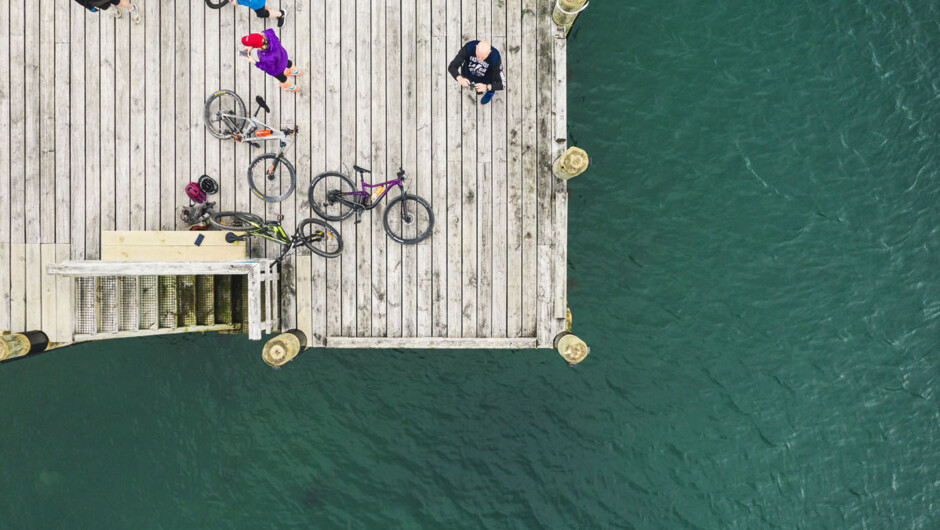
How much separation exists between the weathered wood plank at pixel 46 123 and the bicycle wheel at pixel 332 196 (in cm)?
477

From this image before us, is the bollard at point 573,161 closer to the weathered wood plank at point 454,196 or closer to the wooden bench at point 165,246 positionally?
the weathered wood plank at point 454,196

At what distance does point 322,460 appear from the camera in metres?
9.98

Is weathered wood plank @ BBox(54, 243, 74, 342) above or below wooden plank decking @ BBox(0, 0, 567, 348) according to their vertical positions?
below

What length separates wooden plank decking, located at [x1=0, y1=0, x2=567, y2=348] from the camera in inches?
303

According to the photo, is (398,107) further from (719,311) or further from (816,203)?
(816,203)

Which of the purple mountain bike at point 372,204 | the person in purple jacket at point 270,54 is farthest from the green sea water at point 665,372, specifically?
the person in purple jacket at point 270,54

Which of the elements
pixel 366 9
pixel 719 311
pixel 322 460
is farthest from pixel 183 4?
pixel 719 311

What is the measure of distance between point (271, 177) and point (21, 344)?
185 inches

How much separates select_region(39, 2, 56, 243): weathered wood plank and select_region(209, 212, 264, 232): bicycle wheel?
121 inches

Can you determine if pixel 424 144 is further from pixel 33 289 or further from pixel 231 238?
pixel 33 289

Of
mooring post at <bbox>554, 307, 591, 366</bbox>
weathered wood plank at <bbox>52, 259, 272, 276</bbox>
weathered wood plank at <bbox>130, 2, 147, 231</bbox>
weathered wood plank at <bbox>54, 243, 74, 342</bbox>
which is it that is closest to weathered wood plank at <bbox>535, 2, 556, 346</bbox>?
mooring post at <bbox>554, 307, 591, 366</bbox>

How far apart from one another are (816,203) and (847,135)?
1757 millimetres

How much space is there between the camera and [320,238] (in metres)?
7.64

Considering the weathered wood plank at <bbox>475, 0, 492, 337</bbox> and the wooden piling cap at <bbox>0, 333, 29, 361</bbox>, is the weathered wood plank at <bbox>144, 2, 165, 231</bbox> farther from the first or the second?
the weathered wood plank at <bbox>475, 0, 492, 337</bbox>
